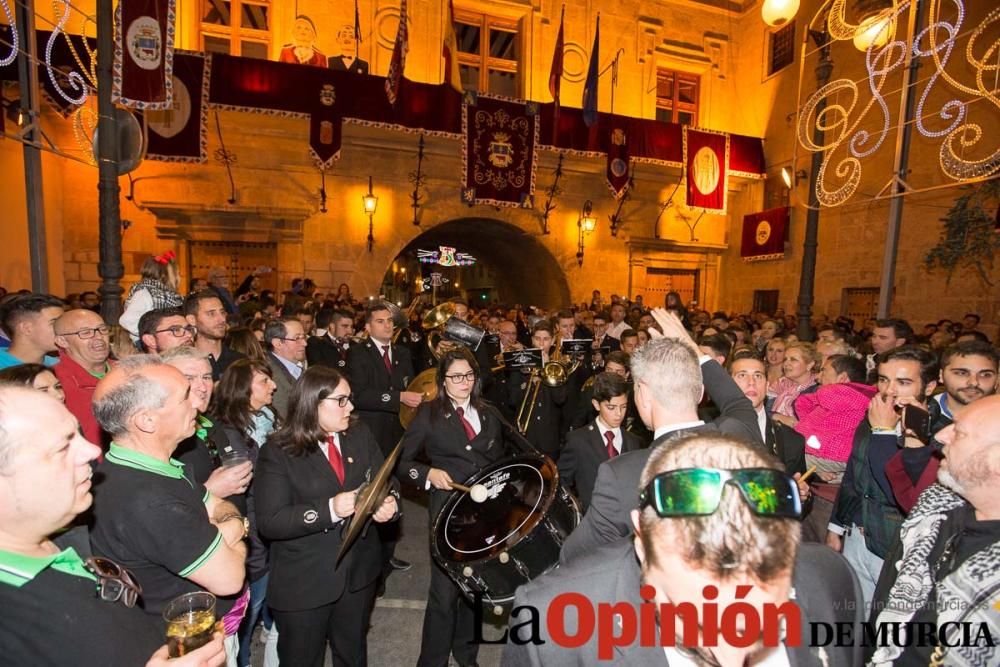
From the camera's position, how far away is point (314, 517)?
238 cm

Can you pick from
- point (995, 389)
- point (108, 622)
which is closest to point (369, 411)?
point (108, 622)

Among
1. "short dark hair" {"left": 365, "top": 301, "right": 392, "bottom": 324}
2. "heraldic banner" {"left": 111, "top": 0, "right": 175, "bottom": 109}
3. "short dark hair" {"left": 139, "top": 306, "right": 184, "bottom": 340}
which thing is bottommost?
"short dark hair" {"left": 139, "top": 306, "right": 184, "bottom": 340}

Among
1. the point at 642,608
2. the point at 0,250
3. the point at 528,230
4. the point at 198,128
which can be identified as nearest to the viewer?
the point at 642,608

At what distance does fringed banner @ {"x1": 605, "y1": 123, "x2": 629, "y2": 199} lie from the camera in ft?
45.4

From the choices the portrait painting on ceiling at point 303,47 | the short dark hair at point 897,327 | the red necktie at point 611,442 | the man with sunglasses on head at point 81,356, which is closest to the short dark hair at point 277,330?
the man with sunglasses on head at point 81,356

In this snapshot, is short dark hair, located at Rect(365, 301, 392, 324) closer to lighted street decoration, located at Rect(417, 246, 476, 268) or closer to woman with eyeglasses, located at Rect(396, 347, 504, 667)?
woman with eyeglasses, located at Rect(396, 347, 504, 667)

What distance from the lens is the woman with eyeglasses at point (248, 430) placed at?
2756 mm

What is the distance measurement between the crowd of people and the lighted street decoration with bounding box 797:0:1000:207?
2.25 m

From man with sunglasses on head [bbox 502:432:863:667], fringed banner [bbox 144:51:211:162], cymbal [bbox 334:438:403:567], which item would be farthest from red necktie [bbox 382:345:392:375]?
fringed banner [bbox 144:51:211:162]

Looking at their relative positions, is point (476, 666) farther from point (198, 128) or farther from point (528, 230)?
point (528, 230)

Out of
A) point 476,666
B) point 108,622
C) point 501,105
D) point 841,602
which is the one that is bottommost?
point 476,666

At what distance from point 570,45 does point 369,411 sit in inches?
579

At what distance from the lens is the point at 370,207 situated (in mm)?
13180

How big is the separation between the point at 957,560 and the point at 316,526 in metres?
2.52
